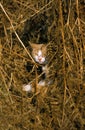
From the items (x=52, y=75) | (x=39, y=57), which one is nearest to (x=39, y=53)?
(x=39, y=57)

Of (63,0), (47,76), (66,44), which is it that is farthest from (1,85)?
(63,0)

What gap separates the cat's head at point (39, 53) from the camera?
256cm

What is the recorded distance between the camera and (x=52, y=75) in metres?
2.49

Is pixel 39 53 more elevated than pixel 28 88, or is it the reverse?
pixel 39 53

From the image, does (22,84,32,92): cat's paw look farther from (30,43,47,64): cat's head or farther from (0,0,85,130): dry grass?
(30,43,47,64): cat's head

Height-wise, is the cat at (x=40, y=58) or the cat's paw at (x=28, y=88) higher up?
the cat at (x=40, y=58)

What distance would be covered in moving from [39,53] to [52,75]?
0.61 feet

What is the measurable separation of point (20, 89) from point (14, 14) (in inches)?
18.1

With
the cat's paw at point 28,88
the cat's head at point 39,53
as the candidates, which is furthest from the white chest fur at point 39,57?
the cat's paw at point 28,88

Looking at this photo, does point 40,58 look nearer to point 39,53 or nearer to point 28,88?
point 39,53

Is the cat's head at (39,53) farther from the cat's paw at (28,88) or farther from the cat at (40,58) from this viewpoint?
the cat's paw at (28,88)

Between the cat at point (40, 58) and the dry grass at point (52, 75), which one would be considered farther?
the cat at point (40, 58)

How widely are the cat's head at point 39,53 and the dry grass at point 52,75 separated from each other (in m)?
0.07

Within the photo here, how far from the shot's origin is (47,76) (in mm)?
2514
